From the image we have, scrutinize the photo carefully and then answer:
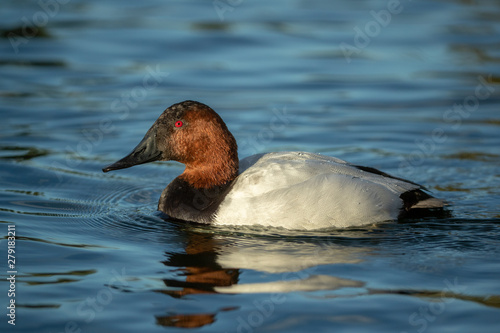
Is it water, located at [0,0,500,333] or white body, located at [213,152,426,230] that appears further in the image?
white body, located at [213,152,426,230]

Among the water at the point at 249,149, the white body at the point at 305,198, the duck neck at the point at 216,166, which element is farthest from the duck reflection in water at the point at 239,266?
the duck neck at the point at 216,166

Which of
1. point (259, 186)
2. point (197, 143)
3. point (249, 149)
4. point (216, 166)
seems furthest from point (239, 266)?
point (249, 149)

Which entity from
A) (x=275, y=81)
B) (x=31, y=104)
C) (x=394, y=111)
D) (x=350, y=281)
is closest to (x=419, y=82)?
(x=394, y=111)

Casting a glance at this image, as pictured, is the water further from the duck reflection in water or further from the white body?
the white body

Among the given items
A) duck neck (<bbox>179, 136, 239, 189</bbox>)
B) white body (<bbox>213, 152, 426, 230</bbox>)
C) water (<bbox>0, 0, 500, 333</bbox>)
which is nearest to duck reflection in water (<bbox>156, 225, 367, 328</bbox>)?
water (<bbox>0, 0, 500, 333</bbox>)

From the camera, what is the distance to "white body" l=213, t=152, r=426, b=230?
658cm

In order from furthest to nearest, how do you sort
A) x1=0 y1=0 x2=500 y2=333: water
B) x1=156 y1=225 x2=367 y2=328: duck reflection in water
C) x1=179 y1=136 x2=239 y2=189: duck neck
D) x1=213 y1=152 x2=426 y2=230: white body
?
1. x1=179 y1=136 x2=239 y2=189: duck neck
2. x1=213 y1=152 x2=426 y2=230: white body
3. x1=156 y1=225 x2=367 y2=328: duck reflection in water
4. x1=0 y1=0 x2=500 y2=333: water

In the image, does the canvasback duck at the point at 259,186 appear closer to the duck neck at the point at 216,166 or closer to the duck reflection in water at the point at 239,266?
the duck neck at the point at 216,166

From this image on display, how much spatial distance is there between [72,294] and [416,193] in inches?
136

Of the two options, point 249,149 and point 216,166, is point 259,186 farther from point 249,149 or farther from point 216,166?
point 249,149

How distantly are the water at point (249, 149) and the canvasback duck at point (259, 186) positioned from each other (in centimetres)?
15

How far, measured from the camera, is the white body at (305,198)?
6578 mm

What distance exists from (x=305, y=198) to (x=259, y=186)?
44 centimetres

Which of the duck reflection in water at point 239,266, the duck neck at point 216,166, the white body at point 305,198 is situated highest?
the duck neck at point 216,166
